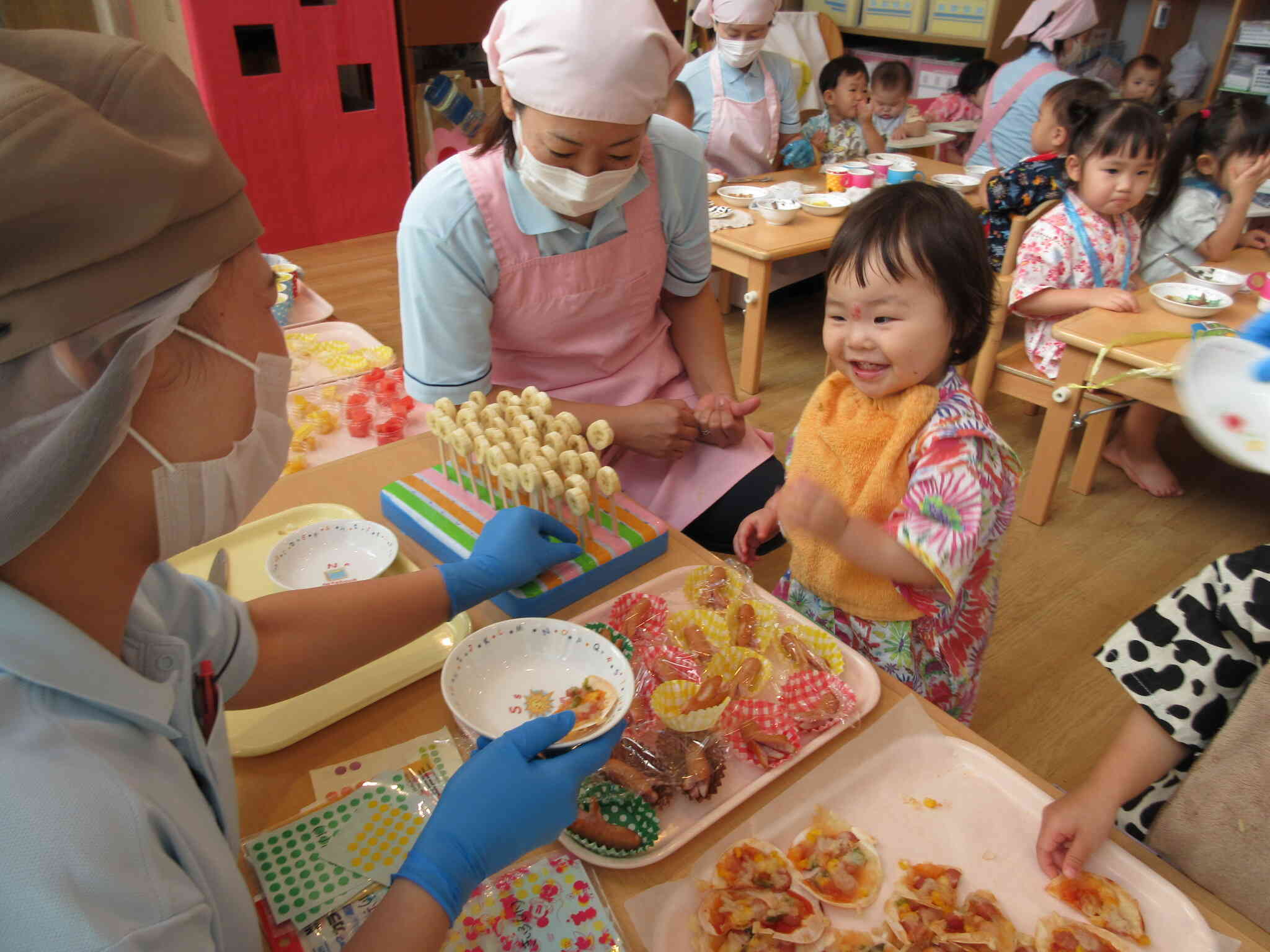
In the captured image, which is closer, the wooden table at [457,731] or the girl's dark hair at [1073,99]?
→ the wooden table at [457,731]

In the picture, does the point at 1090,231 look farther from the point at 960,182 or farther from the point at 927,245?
the point at 927,245

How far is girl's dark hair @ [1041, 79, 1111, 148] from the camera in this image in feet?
11.3

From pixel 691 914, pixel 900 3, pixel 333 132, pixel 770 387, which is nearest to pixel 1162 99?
pixel 900 3

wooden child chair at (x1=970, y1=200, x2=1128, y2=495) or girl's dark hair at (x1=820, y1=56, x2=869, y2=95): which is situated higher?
girl's dark hair at (x1=820, y1=56, x2=869, y2=95)

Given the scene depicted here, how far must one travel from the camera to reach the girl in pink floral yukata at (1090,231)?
2.61m

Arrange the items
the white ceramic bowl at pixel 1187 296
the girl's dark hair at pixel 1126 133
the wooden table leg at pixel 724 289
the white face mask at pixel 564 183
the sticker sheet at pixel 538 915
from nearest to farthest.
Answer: the sticker sheet at pixel 538 915, the white face mask at pixel 564 183, the white ceramic bowl at pixel 1187 296, the girl's dark hair at pixel 1126 133, the wooden table leg at pixel 724 289

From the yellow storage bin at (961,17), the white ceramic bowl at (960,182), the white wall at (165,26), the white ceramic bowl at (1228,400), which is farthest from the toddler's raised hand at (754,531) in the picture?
→ the yellow storage bin at (961,17)

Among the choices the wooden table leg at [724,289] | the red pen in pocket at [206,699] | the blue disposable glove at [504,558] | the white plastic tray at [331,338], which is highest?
the red pen in pocket at [206,699]

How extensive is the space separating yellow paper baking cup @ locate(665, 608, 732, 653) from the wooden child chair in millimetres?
2055

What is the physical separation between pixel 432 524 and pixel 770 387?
2.57 meters

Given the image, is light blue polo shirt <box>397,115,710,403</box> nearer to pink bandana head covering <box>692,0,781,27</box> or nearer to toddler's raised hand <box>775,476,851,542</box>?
toddler's raised hand <box>775,476,851,542</box>

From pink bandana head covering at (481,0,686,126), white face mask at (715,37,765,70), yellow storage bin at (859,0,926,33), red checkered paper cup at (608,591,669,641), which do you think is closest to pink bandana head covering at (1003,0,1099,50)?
yellow storage bin at (859,0,926,33)

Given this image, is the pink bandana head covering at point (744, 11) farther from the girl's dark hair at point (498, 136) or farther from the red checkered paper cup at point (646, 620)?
the red checkered paper cup at point (646, 620)

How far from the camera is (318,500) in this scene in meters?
1.47
